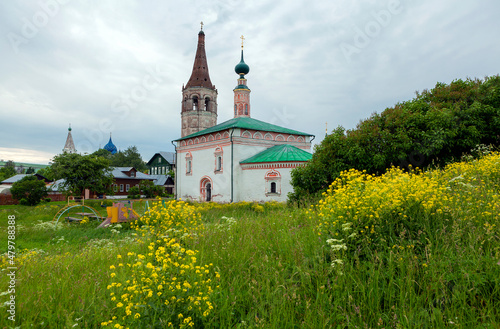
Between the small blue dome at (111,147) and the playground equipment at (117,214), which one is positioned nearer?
the playground equipment at (117,214)

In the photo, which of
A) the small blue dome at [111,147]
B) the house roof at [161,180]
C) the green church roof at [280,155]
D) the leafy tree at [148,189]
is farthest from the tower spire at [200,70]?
the small blue dome at [111,147]

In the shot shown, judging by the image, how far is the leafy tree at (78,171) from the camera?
26.8m

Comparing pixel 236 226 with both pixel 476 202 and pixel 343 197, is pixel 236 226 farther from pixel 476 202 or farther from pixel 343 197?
pixel 476 202

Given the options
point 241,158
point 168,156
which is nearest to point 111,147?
point 168,156

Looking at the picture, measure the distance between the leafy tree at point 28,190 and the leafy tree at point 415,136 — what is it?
83.9 feet

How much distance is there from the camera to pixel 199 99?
37344 mm

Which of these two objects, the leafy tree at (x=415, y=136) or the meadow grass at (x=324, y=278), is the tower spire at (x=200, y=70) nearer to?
the leafy tree at (x=415, y=136)

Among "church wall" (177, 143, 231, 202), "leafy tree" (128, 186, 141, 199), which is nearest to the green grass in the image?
"church wall" (177, 143, 231, 202)

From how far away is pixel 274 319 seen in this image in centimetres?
257

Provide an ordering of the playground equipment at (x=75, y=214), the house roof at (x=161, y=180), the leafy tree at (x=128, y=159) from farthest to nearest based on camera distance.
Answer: the leafy tree at (x=128, y=159) → the house roof at (x=161, y=180) → the playground equipment at (x=75, y=214)

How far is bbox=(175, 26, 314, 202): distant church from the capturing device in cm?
2011

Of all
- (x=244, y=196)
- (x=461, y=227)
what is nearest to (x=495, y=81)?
(x=461, y=227)

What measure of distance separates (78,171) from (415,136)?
28.1 meters

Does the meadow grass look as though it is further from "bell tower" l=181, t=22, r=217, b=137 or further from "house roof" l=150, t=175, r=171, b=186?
"house roof" l=150, t=175, r=171, b=186
